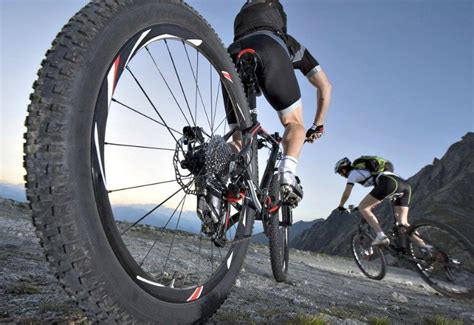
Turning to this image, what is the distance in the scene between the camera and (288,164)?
3002mm

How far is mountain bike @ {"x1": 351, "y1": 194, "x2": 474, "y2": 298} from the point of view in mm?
5867

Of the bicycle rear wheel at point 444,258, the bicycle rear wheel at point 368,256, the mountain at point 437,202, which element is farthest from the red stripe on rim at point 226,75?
the mountain at point 437,202

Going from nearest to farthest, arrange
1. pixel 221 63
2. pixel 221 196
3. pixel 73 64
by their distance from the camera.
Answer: pixel 73 64, pixel 221 196, pixel 221 63

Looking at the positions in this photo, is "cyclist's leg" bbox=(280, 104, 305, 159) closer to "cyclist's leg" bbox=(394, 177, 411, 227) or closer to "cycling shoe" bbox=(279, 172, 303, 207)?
"cycling shoe" bbox=(279, 172, 303, 207)

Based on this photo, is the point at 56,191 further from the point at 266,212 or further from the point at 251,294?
the point at 251,294

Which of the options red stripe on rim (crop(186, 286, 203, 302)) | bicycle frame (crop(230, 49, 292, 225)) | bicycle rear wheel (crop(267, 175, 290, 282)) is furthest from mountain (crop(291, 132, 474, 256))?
red stripe on rim (crop(186, 286, 203, 302))

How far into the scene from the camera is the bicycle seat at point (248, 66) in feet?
9.55

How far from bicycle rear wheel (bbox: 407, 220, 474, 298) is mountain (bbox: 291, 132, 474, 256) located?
21786mm

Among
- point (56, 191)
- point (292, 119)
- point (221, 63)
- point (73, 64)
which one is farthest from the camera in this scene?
point (292, 119)

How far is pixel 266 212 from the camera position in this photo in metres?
3.22

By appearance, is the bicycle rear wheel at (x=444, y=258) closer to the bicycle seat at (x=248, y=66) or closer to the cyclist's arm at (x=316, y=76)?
the cyclist's arm at (x=316, y=76)

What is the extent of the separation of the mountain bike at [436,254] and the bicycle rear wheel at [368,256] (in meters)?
0.02

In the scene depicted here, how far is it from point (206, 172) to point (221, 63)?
99cm

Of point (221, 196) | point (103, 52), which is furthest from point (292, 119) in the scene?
point (103, 52)
